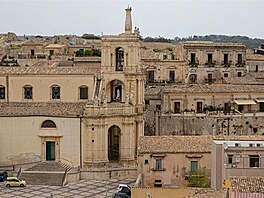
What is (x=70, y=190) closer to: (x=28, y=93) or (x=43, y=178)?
(x=43, y=178)

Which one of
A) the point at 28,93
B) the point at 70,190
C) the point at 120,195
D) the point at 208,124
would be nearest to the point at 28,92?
the point at 28,93

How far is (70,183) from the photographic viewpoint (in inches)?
1596

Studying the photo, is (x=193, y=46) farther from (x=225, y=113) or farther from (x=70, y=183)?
(x=70, y=183)

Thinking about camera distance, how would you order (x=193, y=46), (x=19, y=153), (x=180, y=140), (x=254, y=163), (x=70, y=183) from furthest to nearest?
(x=193, y=46) → (x=19, y=153) → (x=70, y=183) → (x=180, y=140) → (x=254, y=163)

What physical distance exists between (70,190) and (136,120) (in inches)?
320

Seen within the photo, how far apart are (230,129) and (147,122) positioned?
708 cm

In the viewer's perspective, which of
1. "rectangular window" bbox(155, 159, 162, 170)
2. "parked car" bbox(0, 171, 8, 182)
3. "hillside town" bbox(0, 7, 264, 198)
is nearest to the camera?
"hillside town" bbox(0, 7, 264, 198)

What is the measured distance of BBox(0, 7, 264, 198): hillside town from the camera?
114ft

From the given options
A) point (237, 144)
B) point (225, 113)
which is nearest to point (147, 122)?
point (225, 113)

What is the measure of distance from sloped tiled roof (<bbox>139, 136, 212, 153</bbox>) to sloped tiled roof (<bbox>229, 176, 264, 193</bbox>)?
12526 millimetres

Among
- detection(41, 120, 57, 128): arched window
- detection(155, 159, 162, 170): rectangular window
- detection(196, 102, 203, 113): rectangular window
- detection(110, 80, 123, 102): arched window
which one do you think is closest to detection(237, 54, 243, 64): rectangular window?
detection(196, 102, 203, 113): rectangular window

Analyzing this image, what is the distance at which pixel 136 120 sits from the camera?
44.0 m

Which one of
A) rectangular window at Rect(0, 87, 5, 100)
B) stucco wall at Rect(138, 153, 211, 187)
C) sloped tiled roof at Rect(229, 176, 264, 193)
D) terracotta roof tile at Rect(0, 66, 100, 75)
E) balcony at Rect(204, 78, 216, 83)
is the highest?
terracotta roof tile at Rect(0, 66, 100, 75)

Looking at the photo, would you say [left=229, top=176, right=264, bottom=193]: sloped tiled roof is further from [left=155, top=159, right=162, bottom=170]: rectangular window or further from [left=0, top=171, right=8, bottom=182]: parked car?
[left=0, top=171, right=8, bottom=182]: parked car
